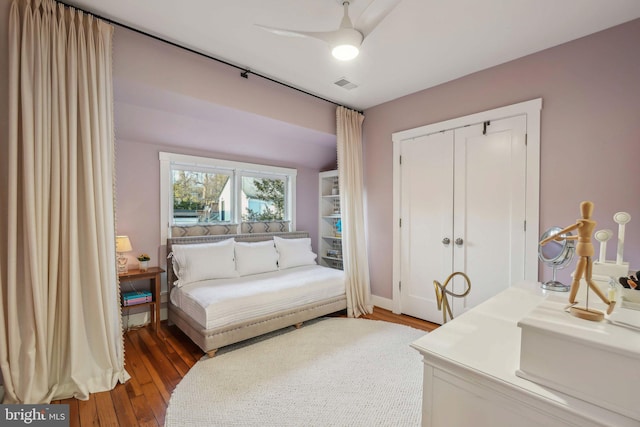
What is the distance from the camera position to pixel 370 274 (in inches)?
154

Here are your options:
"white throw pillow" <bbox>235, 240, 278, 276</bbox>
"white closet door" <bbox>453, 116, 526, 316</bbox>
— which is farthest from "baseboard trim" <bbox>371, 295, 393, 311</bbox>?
"white throw pillow" <bbox>235, 240, 278, 276</bbox>

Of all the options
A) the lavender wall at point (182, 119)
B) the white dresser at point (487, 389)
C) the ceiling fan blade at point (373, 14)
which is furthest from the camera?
the lavender wall at point (182, 119)

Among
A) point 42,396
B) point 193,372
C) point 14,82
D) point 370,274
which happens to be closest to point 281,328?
point 193,372

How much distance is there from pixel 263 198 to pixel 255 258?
1.20 meters

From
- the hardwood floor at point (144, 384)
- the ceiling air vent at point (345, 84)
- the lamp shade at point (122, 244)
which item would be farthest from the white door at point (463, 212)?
the lamp shade at point (122, 244)

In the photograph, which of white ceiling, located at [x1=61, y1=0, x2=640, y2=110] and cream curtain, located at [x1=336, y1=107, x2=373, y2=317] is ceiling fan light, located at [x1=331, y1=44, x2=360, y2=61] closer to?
white ceiling, located at [x1=61, y1=0, x2=640, y2=110]

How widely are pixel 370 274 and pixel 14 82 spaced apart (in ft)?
12.2

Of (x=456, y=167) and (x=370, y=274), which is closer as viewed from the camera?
(x=456, y=167)

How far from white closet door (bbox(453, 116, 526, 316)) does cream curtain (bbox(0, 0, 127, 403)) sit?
10.4ft

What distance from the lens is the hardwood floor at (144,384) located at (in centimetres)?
177

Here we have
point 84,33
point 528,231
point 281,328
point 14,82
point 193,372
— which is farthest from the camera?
point 281,328

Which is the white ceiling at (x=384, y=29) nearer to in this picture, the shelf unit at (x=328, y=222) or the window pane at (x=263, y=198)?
the window pane at (x=263, y=198)

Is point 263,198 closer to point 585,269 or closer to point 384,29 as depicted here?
point 384,29

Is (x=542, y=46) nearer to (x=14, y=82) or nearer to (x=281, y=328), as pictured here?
(x=281, y=328)
